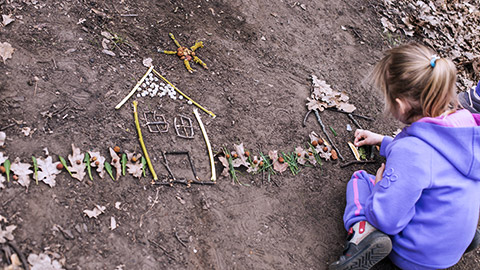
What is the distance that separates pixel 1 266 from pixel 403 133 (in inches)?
112

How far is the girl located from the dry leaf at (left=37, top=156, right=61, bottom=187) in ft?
7.06

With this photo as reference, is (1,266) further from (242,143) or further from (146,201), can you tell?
(242,143)

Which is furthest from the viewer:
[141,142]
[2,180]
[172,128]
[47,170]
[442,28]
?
[442,28]

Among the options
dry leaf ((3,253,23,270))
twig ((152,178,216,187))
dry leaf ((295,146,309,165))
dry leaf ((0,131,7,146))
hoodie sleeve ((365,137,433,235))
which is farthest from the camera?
dry leaf ((295,146,309,165))

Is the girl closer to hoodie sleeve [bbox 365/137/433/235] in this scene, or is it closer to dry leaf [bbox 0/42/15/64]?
hoodie sleeve [bbox 365/137/433/235]

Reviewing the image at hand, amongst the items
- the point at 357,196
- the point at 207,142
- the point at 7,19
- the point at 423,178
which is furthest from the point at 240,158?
the point at 7,19

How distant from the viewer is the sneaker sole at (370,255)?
2689mm

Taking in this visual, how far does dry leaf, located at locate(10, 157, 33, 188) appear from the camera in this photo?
8.91 ft

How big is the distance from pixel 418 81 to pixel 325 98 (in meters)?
1.49

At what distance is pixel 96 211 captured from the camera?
109 inches

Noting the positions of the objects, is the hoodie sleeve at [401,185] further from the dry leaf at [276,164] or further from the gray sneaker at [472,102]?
the gray sneaker at [472,102]

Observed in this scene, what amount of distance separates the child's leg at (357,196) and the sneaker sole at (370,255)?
309 mm

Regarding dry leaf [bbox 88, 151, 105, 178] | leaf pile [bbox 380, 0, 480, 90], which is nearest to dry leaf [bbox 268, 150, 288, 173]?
dry leaf [bbox 88, 151, 105, 178]

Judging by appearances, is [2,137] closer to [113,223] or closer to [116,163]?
[116,163]
